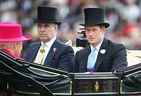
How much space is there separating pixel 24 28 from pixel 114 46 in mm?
3656

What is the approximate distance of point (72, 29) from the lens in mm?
6113

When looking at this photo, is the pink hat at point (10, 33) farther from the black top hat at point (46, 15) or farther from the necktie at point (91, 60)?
the necktie at point (91, 60)

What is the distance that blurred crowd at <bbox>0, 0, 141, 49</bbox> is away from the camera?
6.22m

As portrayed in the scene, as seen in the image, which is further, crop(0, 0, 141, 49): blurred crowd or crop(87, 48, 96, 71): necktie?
crop(0, 0, 141, 49): blurred crowd

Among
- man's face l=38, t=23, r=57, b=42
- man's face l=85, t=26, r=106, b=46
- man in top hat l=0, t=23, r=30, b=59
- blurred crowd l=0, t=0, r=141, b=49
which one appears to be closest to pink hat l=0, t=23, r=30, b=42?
man in top hat l=0, t=23, r=30, b=59

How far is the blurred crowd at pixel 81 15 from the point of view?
622 cm

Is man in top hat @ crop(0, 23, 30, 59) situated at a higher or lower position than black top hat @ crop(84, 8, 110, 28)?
lower

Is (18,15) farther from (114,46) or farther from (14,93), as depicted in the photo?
(14,93)

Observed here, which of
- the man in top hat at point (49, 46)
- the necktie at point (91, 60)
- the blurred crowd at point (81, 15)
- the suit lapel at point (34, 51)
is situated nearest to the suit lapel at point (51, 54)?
the man in top hat at point (49, 46)

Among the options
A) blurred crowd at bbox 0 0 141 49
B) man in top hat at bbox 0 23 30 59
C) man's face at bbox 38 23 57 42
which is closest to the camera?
man in top hat at bbox 0 23 30 59

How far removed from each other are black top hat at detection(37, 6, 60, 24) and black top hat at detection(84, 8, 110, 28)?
256mm

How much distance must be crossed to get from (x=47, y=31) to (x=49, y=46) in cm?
11

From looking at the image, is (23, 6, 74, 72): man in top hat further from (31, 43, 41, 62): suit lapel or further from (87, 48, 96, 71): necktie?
(87, 48, 96, 71): necktie

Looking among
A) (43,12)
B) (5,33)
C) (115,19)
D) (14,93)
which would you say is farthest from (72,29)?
(14,93)
